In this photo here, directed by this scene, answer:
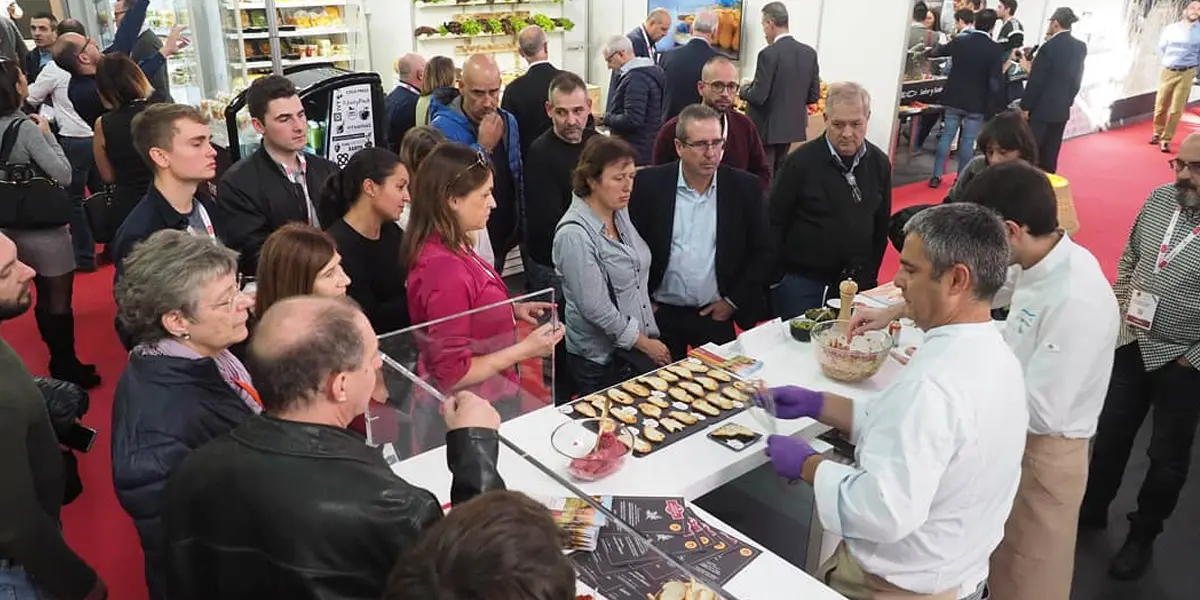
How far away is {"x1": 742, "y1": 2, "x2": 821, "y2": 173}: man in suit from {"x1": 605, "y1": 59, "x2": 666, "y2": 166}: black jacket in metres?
1.47

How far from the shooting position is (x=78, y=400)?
2.44 m

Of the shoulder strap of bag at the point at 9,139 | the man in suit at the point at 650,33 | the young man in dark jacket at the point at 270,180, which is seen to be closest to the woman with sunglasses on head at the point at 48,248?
the shoulder strap of bag at the point at 9,139

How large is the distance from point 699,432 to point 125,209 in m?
3.56

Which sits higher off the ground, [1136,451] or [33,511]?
[33,511]

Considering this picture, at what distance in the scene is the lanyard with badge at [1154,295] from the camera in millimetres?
3002

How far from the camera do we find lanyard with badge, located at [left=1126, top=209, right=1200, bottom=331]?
3.00m

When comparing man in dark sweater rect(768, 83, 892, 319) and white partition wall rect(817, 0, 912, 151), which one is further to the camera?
white partition wall rect(817, 0, 912, 151)

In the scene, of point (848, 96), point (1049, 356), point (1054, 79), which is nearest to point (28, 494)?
point (1049, 356)

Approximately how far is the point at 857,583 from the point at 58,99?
6462 mm

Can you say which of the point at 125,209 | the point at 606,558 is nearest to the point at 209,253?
the point at 606,558

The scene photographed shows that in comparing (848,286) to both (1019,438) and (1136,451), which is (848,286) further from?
(1136,451)

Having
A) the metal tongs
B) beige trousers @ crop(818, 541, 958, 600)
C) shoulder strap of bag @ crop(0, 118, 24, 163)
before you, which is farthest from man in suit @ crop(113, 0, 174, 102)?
beige trousers @ crop(818, 541, 958, 600)

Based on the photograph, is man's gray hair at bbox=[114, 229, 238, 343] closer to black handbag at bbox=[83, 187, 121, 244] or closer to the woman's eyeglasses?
the woman's eyeglasses

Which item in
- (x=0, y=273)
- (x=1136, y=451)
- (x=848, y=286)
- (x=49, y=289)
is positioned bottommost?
(x=1136, y=451)
